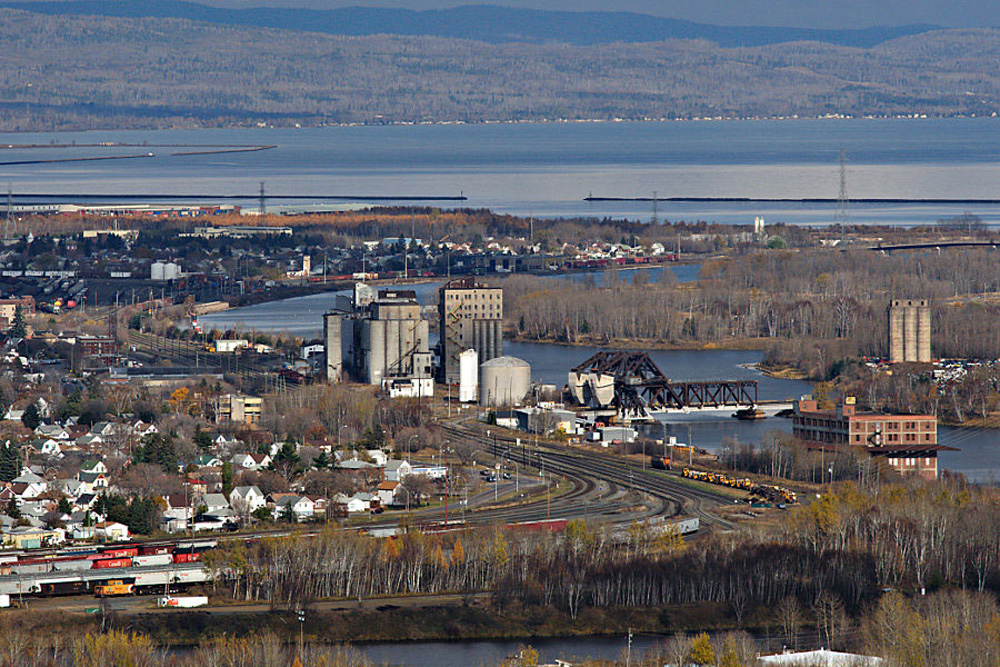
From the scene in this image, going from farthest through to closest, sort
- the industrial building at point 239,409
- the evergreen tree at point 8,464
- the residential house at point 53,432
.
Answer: the industrial building at point 239,409 < the residential house at point 53,432 < the evergreen tree at point 8,464

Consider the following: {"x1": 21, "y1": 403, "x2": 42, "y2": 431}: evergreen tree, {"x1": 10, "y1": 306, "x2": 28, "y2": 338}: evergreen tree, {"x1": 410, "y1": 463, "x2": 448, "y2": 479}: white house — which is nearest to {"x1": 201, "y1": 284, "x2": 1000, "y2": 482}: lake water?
{"x1": 10, "y1": 306, "x2": 28, "y2": 338}: evergreen tree

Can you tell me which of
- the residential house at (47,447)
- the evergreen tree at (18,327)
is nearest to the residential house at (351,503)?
the residential house at (47,447)

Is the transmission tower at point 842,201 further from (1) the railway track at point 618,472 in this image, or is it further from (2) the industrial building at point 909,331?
(1) the railway track at point 618,472

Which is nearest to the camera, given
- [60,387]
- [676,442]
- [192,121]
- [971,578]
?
[971,578]

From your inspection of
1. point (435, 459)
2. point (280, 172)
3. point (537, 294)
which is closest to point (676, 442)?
point (435, 459)

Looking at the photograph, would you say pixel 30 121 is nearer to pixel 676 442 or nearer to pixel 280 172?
pixel 280 172

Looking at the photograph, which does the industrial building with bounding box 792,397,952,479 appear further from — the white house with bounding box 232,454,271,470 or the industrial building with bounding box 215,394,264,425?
the industrial building with bounding box 215,394,264,425

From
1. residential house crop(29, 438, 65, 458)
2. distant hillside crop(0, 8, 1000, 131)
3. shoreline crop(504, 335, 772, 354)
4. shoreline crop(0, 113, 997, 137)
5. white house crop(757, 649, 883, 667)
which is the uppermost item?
distant hillside crop(0, 8, 1000, 131)
